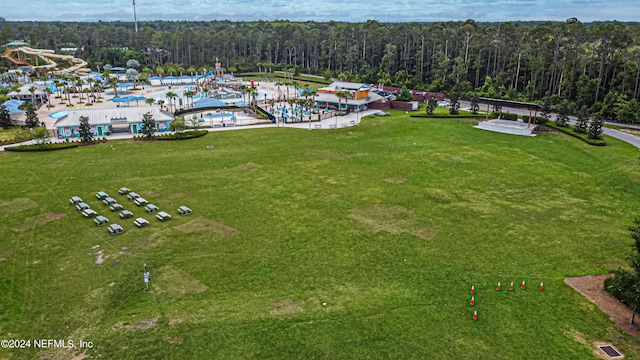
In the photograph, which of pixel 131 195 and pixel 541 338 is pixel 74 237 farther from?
pixel 541 338

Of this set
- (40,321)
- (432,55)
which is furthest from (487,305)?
(432,55)

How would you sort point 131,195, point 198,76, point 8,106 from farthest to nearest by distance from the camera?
1. point 198,76
2. point 8,106
3. point 131,195

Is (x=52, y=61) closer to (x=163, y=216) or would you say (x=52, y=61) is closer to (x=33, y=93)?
(x=33, y=93)

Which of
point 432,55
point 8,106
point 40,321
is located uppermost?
point 432,55

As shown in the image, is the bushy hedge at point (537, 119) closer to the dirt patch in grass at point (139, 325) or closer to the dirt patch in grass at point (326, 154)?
the dirt patch in grass at point (326, 154)

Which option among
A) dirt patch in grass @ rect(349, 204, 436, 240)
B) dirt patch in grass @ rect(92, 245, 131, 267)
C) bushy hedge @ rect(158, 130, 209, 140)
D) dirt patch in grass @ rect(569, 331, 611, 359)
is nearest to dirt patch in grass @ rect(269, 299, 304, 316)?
dirt patch in grass @ rect(349, 204, 436, 240)

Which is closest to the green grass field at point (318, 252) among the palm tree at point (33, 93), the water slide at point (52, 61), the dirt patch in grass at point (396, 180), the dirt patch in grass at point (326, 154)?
the dirt patch in grass at point (326, 154)

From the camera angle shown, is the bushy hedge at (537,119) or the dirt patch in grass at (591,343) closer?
the dirt patch in grass at (591,343)
